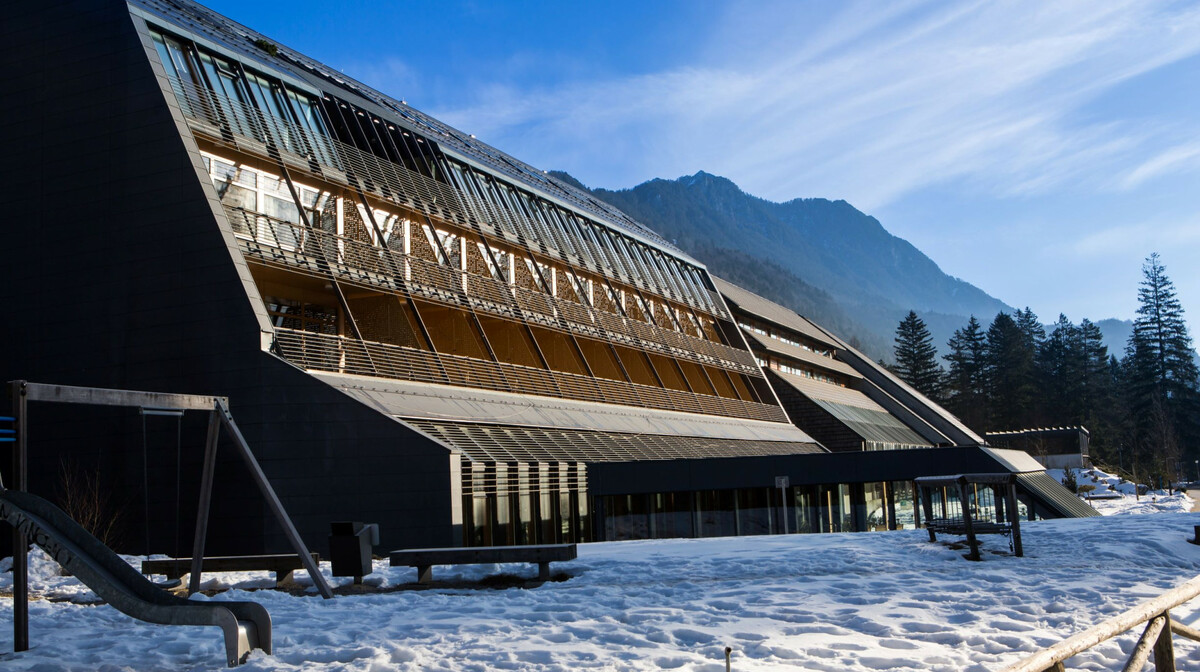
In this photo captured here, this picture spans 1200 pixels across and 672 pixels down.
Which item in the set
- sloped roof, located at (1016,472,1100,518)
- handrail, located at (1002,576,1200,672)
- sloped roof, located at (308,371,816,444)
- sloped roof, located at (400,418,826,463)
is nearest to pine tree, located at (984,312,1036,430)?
sloped roof, located at (308,371,816,444)

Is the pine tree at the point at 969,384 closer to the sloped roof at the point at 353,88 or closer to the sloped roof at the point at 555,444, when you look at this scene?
the sloped roof at the point at 353,88

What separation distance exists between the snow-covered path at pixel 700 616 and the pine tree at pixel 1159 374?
9894 cm

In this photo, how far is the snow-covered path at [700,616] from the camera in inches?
349

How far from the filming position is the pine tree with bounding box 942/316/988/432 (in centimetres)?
11981

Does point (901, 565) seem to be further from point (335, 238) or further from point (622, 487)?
point (335, 238)

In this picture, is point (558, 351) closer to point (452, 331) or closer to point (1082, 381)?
point (452, 331)

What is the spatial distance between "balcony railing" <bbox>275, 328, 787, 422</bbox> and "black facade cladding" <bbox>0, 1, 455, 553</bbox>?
1.68 meters

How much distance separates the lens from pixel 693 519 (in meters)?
31.0

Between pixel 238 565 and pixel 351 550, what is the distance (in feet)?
7.19

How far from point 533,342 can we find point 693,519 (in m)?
9.23

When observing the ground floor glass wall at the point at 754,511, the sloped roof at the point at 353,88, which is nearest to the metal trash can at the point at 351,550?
the ground floor glass wall at the point at 754,511

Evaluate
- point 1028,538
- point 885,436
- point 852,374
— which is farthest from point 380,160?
point 852,374

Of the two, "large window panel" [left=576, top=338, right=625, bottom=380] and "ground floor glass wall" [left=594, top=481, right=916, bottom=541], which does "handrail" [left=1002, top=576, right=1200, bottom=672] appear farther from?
"large window panel" [left=576, top=338, right=625, bottom=380]

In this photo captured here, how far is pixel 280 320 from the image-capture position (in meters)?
30.1
